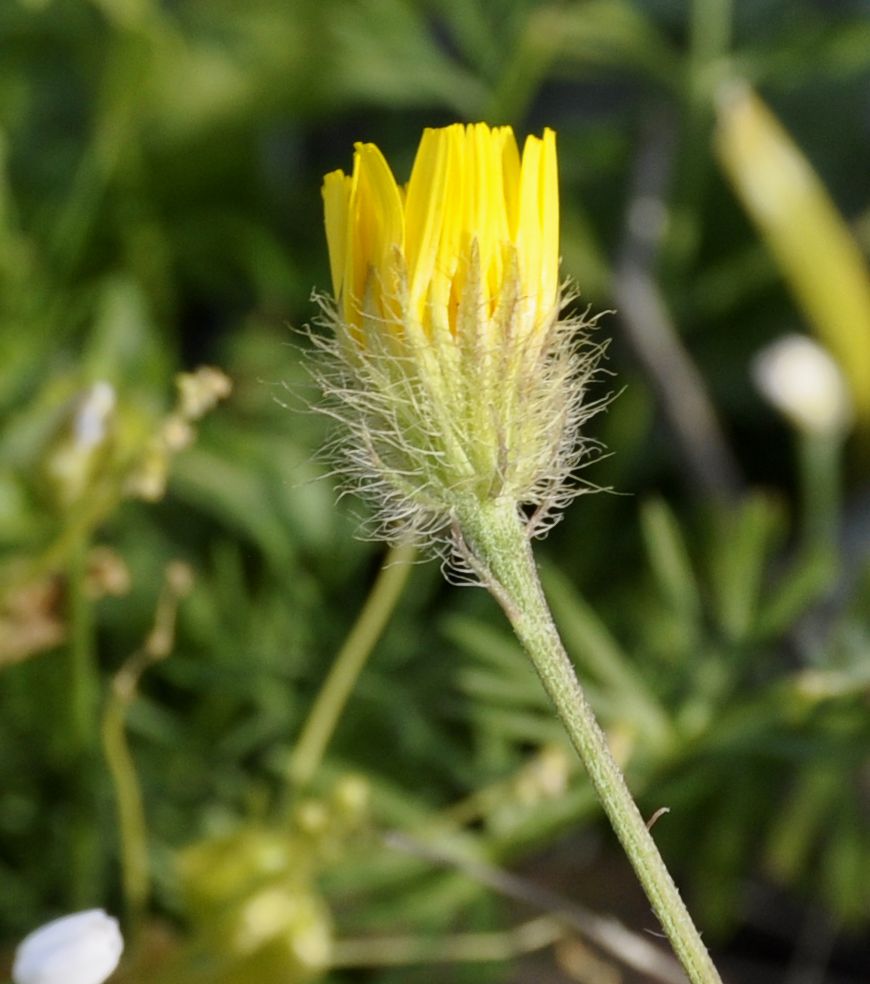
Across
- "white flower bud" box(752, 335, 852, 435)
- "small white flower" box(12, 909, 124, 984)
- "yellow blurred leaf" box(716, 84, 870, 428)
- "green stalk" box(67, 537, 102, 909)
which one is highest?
"yellow blurred leaf" box(716, 84, 870, 428)

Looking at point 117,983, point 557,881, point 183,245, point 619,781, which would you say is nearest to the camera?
point 619,781

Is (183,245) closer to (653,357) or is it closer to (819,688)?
(653,357)

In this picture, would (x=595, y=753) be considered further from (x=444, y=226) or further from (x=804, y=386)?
(x=804, y=386)

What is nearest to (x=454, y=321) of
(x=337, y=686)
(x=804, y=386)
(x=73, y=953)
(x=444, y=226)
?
(x=444, y=226)

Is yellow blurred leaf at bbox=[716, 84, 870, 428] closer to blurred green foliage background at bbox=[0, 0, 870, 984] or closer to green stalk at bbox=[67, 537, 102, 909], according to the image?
blurred green foliage background at bbox=[0, 0, 870, 984]

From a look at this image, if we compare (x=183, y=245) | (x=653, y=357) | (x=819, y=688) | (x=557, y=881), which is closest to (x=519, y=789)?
(x=819, y=688)

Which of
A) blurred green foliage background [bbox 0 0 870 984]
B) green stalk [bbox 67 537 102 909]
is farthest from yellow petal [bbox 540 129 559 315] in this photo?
green stalk [bbox 67 537 102 909]
